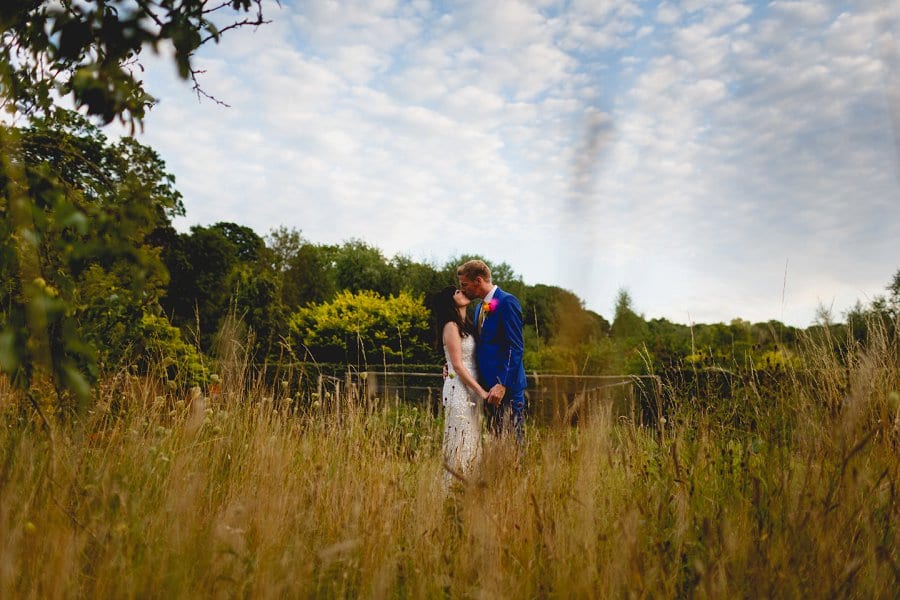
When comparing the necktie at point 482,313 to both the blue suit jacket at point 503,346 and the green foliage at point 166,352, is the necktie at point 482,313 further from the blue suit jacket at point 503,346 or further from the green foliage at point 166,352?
the green foliage at point 166,352

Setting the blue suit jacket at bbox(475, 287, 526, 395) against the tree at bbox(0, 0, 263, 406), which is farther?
the blue suit jacket at bbox(475, 287, 526, 395)

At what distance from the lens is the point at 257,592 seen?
1906 millimetres

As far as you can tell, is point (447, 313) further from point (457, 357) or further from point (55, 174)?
point (55, 174)

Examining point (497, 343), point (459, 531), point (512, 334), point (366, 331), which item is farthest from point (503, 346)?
point (366, 331)

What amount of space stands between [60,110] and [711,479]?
3.91 metres

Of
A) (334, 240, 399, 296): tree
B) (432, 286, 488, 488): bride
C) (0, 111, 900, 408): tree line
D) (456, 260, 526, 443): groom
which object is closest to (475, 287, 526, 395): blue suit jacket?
(456, 260, 526, 443): groom

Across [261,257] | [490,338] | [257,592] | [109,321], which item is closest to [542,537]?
[257,592]

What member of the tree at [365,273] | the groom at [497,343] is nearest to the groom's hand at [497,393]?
the groom at [497,343]

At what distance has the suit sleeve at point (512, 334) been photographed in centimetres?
491

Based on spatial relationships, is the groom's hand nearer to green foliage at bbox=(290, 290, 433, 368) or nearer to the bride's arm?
the bride's arm

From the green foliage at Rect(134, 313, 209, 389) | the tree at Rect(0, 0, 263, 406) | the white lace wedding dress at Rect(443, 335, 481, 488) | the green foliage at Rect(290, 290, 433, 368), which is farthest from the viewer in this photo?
the green foliage at Rect(290, 290, 433, 368)

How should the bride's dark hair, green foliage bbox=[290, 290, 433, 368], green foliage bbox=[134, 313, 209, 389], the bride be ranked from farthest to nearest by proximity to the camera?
green foliage bbox=[290, 290, 433, 368] → green foliage bbox=[134, 313, 209, 389] → the bride's dark hair → the bride

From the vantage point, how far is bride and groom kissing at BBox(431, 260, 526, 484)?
4.93 metres

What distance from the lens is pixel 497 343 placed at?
5094 millimetres
